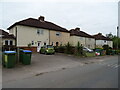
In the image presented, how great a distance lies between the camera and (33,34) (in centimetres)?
2500

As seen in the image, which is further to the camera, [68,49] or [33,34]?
[33,34]

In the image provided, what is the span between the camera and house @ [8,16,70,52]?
23.1 m

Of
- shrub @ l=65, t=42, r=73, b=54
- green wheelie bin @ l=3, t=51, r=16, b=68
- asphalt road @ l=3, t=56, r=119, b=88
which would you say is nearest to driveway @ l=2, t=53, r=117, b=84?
green wheelie bin @ l=3, t=51, r=16, b=68

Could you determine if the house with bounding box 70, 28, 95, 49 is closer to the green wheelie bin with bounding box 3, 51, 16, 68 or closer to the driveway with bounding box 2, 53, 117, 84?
the driveway with bounding box 2, 53, 117, 84

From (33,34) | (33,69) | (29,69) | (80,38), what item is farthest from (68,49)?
(80,38)

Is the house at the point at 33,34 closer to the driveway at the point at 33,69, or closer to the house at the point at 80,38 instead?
the house at the point at 80,38

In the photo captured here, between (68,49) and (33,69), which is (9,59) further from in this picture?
(68,49)

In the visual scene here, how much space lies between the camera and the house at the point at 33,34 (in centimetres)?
2308

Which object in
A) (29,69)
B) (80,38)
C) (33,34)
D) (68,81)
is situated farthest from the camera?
(80,38)

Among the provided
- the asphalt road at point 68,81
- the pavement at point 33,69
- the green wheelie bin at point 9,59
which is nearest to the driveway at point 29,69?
the pavement at point 33,69

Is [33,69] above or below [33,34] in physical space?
below

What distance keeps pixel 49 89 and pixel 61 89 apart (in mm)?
507

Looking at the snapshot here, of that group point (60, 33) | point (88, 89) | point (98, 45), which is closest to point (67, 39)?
point (60, 33)

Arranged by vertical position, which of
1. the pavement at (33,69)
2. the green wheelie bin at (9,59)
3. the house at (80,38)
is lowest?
the pavement at (33,69)
